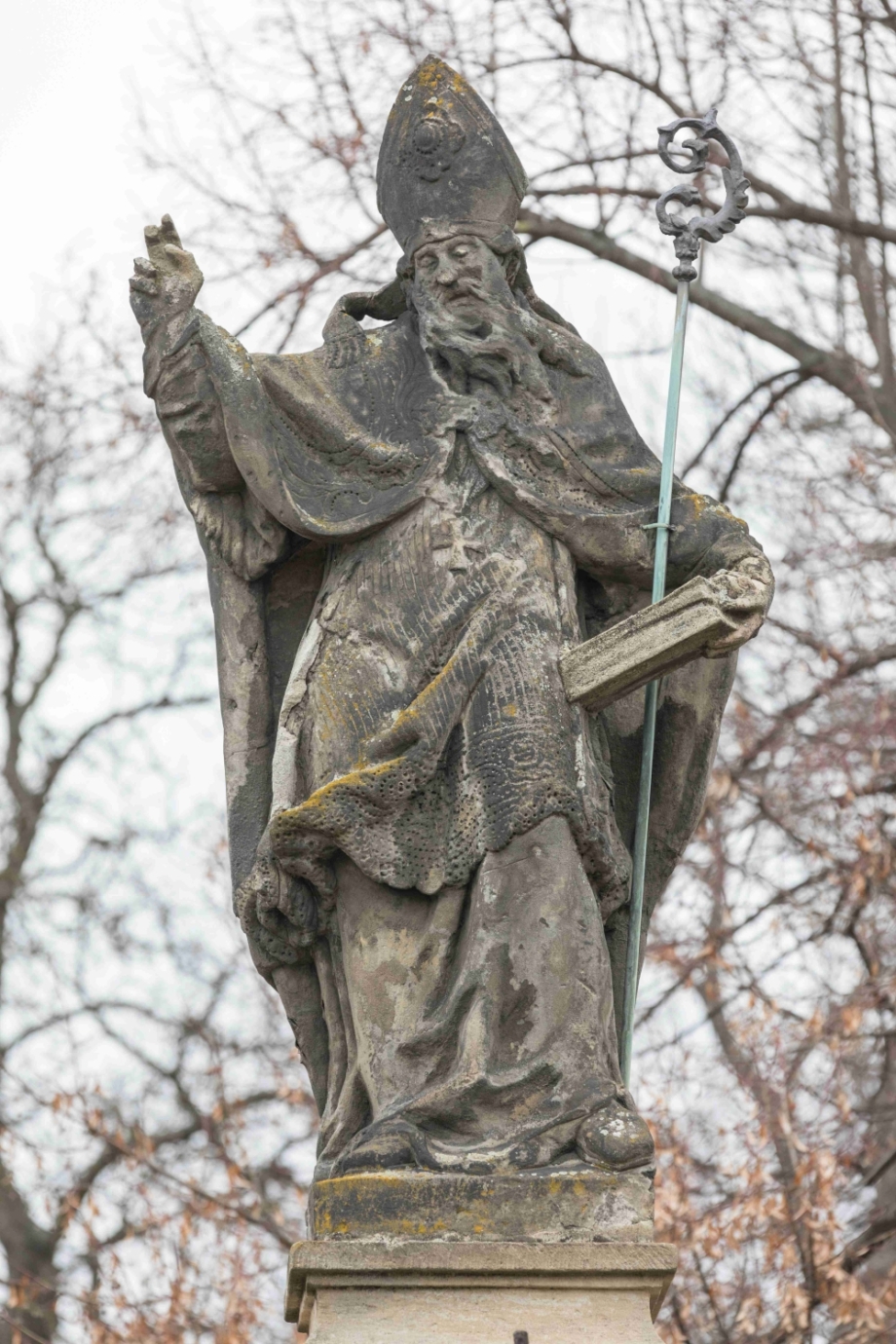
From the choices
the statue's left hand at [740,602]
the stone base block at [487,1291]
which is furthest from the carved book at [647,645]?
the stone base block at [487,1291]

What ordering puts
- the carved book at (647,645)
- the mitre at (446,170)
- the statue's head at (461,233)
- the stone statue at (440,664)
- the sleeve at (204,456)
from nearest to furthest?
the stone statue at (440,664) → the carved book at (647,645) → the sleeve at (204,456) → the statue's head at (461,233) → the mitre at (446,170)

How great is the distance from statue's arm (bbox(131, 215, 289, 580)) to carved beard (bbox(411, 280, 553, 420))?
51 cm

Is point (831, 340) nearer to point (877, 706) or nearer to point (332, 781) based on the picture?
point (877, 706)

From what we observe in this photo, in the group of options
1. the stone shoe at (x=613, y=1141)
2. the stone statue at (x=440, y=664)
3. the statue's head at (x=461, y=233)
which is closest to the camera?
the stone shoe at (x=613, y=1141)

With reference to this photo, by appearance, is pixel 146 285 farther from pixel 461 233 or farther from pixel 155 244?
pixel 461 233

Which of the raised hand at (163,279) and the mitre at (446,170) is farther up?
the mitre at (446,170)

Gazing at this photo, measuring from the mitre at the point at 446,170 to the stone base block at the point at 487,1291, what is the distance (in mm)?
2304

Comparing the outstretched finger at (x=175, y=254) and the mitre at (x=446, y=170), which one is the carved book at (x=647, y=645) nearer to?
the mitre at (x=446, y=170)

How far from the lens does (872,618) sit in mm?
11891

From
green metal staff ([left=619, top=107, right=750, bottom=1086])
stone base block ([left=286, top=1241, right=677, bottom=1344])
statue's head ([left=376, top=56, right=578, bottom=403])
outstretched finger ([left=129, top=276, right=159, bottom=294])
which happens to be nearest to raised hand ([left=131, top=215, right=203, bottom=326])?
outstretched finger ([left=129, top=276, right=159, bottom=294])

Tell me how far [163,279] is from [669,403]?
1174 millimetres

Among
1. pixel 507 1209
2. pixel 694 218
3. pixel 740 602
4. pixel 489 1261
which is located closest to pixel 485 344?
pixel 694 218

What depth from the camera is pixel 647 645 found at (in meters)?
5.11

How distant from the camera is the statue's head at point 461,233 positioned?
18.0ft
